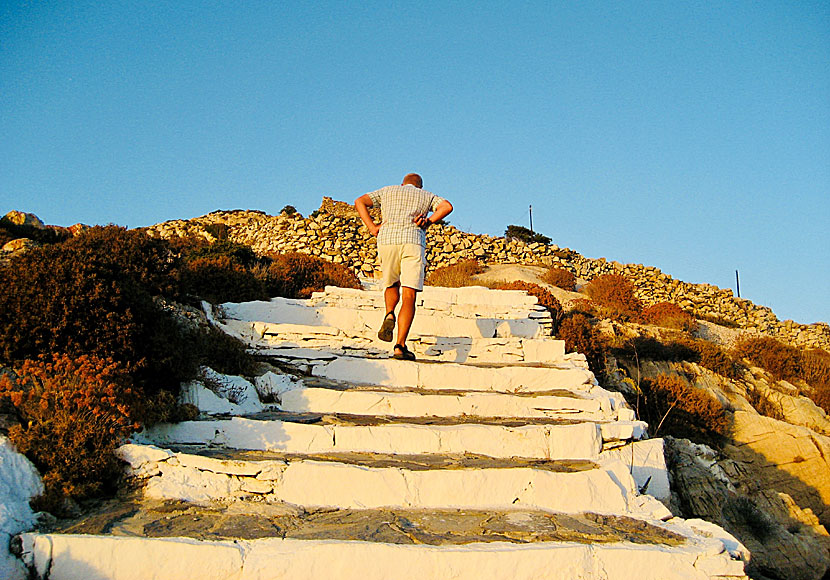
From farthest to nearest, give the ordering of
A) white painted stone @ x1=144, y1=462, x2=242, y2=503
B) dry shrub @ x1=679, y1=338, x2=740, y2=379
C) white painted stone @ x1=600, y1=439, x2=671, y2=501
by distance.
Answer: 1. dry shrub @ x1=679, y1=338, x2=740, y2=379
2. white painted stone @ x1=600, y1=439, x2=671, y2=501
3. white painted stone @ x1=144, y1=462, x2=242, y2=503

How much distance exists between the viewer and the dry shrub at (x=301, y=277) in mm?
10594

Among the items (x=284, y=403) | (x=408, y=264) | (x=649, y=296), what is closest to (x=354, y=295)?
(x=408, y=264)

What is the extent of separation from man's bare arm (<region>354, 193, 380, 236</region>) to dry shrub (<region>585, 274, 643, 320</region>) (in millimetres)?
12884

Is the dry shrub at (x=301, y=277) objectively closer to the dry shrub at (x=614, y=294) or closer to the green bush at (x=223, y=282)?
the green bush at (x=223, y=282)

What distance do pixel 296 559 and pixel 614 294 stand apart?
1826 centimetres

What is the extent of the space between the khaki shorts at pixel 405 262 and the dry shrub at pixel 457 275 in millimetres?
9537

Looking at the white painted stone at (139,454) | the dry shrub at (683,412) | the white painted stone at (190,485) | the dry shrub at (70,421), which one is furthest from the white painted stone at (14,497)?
the dry shrub at (683,412)

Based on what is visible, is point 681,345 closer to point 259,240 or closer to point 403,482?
point 403,482

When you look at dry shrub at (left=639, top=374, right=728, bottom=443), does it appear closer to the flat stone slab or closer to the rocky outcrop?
the rocky outcrop

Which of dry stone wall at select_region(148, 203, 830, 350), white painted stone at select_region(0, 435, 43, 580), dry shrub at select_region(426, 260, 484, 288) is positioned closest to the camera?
white painted stone at select_region(0, 435, 43, 580)

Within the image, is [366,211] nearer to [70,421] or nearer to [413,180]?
→ [413,180]

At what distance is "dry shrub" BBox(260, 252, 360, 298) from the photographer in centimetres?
1059

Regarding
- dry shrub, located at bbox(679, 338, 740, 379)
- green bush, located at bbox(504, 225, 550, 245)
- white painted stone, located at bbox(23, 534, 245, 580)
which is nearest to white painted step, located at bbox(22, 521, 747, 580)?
white painted stone, located at bbox(23, 534, 245, 580)

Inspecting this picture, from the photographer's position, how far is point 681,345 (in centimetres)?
1413
